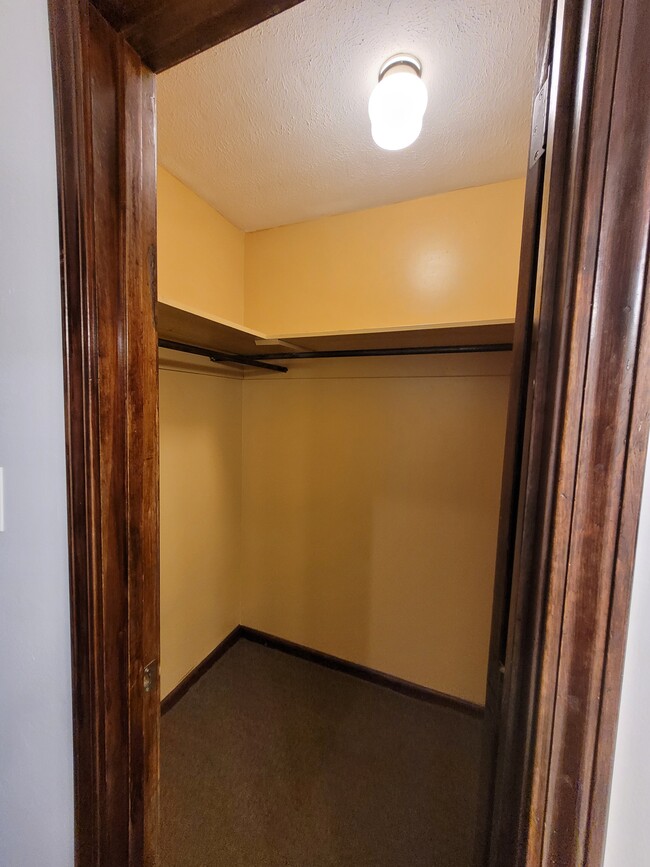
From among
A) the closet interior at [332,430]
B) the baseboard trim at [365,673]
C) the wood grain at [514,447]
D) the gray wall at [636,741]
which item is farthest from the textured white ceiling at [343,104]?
the baseboard trim at [365,673]

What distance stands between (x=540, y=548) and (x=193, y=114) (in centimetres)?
165

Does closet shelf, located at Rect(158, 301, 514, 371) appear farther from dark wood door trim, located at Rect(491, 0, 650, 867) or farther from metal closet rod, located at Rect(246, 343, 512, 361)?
dark wood door trim, located at Rect(491, 0, 650, 867)

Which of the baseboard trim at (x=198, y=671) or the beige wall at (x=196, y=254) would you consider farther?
the baseboard trim at (x=198, y=671)

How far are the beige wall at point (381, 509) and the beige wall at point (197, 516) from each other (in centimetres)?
12

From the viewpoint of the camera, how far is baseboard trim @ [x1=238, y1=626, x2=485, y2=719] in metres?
1.75

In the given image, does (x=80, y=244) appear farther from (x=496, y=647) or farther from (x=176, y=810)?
(x=176, y=810)

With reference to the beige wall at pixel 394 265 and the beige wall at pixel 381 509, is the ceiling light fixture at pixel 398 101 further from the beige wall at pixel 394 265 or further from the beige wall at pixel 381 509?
the beige wall at pixel 381 509

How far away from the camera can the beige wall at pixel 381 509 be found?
168cm

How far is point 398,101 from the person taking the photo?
953 millimetres

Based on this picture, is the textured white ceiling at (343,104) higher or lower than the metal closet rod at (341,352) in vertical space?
higher

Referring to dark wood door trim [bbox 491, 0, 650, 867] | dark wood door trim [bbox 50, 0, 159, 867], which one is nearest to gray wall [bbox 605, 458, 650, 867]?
dark wood door trim [bbox 491, 0, 650, 867]

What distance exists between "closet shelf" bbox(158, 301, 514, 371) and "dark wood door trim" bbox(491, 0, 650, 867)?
91 cm

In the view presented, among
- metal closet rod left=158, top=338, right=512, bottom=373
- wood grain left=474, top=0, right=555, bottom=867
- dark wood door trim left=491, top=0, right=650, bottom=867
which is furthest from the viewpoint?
metal closet rod left=158, top=338, right=512, bottom=373

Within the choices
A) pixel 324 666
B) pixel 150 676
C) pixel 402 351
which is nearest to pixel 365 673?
pixel 324 666
